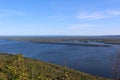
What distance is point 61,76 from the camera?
48.5 ft

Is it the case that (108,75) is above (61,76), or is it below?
below

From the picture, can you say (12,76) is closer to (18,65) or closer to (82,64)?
(18,65)

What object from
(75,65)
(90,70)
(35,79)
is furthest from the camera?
(75,65)

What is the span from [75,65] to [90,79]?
17.6m

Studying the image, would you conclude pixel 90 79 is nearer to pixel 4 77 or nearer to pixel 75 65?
pixel 75 65

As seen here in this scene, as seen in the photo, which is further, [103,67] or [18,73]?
[103,67]

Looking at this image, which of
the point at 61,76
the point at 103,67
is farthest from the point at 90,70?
the point at 61,76

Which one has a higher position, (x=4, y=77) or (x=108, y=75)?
(x=4, y=77)

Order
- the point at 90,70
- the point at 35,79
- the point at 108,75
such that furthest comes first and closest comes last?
the point at 90,70
the point at 108,75
the point at 35,79

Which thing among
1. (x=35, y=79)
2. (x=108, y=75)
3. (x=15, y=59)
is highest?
(x=15, y=59)

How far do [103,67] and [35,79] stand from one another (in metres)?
43.4

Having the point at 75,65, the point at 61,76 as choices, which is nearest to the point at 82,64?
the point at 75,65

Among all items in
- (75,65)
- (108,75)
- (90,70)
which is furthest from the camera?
(75,65)

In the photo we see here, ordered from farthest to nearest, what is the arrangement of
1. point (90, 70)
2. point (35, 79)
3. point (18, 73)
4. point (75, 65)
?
point (75, 65), point (90, 70), point (35, 79), point (18, 73)
